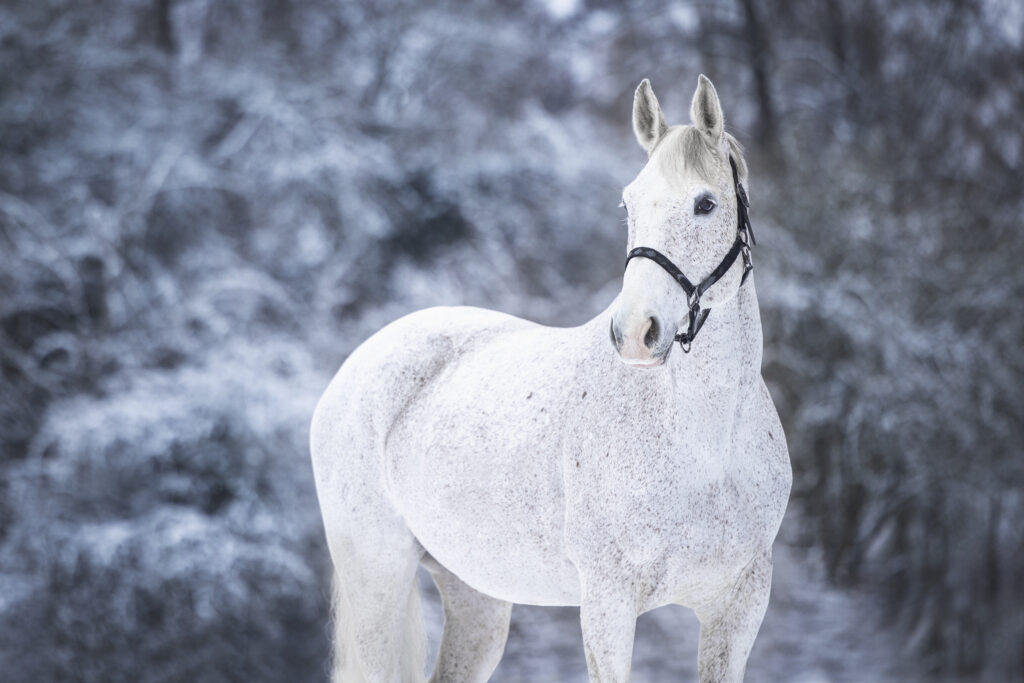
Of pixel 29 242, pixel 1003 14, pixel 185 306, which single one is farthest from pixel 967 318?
pixel 29 242

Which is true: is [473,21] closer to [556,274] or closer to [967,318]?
[556,274]

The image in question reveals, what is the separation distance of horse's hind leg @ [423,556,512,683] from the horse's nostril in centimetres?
94

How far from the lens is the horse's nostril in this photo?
4.73 feet

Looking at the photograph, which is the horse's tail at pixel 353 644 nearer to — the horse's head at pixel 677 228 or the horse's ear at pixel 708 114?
the horse's head at pixel 677 228

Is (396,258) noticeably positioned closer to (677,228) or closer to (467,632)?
(467,632)

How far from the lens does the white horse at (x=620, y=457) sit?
1.52m

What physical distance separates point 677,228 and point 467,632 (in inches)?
42.3

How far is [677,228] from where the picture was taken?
1493mm

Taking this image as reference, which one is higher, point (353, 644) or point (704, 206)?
point (704, 206)

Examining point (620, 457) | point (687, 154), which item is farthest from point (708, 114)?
point (620, 457)

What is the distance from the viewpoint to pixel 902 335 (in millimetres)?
4113

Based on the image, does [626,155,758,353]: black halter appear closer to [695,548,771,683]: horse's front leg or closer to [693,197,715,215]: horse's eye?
[693,197,715,215]: horse's eye

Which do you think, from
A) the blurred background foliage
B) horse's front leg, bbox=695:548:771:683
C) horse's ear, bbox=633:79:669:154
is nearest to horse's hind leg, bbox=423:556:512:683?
horse's front leg, bbox=695:548:771:683

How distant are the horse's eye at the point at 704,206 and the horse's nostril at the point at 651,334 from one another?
0.59ft
